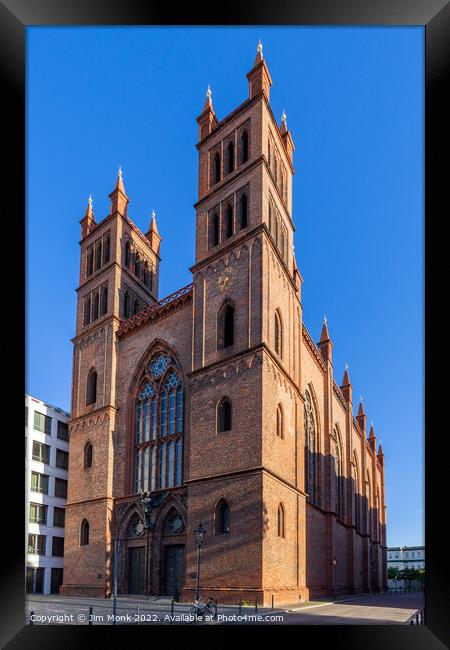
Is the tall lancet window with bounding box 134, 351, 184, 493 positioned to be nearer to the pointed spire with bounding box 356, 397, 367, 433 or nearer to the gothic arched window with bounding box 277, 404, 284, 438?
the gothic arched window with bounding box 277, 404, 284, 438

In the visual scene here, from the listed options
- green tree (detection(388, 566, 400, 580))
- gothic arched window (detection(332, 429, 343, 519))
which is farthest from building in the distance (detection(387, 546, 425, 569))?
gothic arched window (detection(332, 429, 343, 519))

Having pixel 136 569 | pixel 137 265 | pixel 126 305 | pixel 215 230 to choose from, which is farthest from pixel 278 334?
pixel 137 265

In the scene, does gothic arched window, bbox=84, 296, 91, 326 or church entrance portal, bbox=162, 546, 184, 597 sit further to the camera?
gothic arched window, bbox=84, 296, 91, 326

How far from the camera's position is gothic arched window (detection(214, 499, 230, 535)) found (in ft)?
87.0

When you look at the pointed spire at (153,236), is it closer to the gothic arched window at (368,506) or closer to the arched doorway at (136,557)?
the arched doorway at (136,557)

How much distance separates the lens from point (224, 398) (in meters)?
28.2

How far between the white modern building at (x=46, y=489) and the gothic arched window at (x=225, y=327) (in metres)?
14.4

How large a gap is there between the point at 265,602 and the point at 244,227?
16350 millimetres

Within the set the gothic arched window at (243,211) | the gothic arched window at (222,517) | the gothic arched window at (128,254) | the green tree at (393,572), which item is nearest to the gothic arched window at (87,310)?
the gothic arched window at (128,254)

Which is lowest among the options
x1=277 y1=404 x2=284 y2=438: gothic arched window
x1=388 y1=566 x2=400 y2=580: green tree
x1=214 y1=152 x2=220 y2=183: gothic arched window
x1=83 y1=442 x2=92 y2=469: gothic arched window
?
x1=388 y1=566 x2=400 y2=580: green tree

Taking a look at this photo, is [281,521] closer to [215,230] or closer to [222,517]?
[222,517]

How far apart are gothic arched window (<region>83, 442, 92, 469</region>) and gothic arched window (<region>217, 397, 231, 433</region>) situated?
11339mm
